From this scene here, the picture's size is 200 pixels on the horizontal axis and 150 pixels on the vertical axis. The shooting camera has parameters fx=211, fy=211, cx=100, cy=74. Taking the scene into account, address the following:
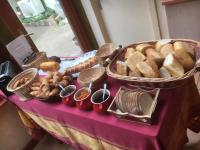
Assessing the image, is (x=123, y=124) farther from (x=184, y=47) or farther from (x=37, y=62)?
(x=37, y=62)

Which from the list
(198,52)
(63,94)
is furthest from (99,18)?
(198,52)

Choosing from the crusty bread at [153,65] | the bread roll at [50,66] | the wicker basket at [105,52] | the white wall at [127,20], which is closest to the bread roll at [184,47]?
the crusty bread at [153,65]

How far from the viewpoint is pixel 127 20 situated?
2.51 m

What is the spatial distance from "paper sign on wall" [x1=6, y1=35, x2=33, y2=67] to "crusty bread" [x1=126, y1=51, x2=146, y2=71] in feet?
3.19

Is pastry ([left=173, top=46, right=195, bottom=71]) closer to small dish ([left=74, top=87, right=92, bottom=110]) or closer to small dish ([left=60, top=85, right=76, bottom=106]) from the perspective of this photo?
small dish ([left=74, top=87, right=92, bottom=110])

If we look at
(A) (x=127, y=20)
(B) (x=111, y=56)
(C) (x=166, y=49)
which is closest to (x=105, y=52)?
(B) (x=111, y=56)

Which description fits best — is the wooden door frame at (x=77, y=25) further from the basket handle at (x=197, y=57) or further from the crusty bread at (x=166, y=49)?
the basket handle at (x=197, y=57)

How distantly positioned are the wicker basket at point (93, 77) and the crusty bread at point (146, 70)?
0.23 metres

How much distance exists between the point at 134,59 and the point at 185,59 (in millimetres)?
236

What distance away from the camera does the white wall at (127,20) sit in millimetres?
2332

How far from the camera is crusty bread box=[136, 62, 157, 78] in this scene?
93 cm

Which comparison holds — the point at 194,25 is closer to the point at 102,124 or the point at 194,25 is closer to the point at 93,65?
the point at 93,65

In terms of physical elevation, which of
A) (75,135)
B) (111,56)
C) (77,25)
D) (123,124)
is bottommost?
(75,135)

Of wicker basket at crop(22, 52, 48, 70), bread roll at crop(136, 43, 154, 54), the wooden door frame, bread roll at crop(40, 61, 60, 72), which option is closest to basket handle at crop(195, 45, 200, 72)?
bread roll at crop(136, 43, 154, 54)
